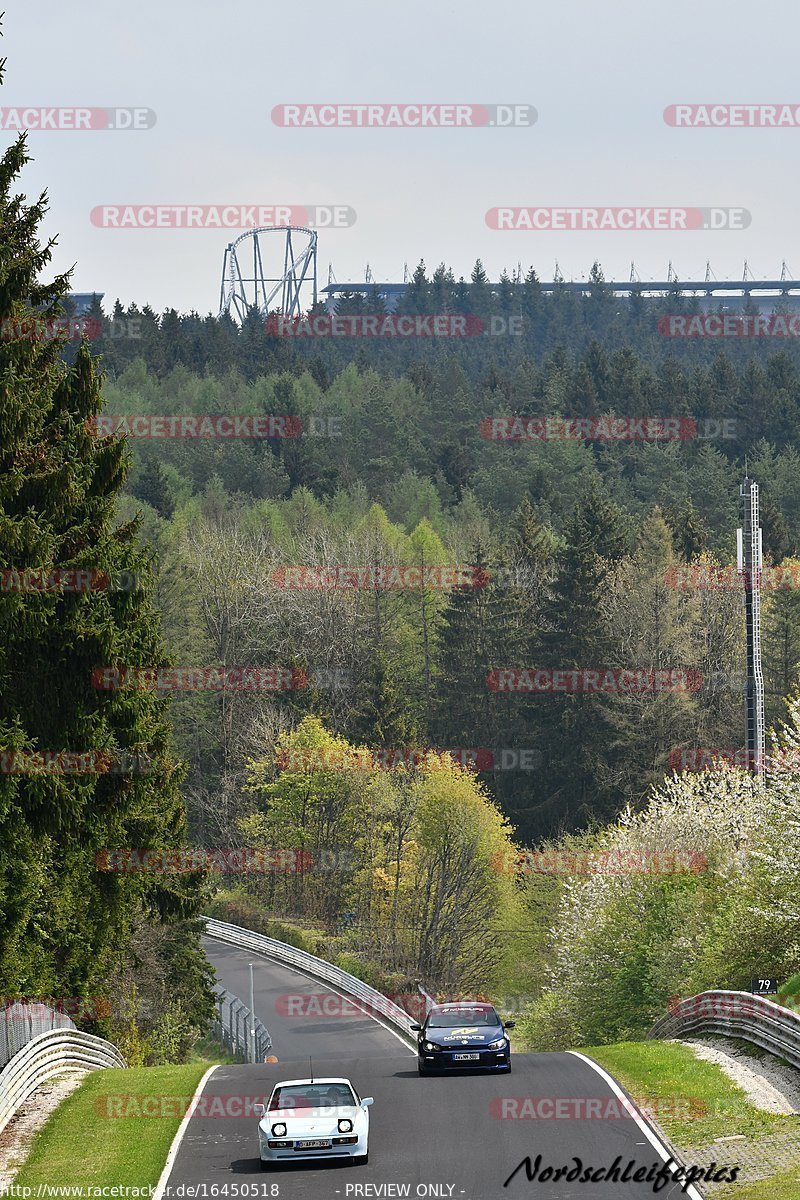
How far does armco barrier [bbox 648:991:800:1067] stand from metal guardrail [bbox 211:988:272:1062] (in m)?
21.7

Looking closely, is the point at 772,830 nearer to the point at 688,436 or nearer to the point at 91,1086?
the point at 91,1086

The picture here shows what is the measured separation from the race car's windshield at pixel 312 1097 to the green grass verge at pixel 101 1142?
5.37 feet

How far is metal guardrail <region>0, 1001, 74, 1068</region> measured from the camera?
82.3 feet

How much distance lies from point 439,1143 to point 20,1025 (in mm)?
8567

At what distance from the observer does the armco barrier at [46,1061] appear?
2378 cm

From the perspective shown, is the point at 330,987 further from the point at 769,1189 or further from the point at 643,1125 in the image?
the point at 769,1189

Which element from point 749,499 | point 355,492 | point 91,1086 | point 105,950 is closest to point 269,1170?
point 91,1086

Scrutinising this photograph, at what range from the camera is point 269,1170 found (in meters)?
20.3

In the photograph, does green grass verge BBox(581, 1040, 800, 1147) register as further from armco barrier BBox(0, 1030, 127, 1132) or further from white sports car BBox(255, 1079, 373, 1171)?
armco barrier BBox(0, 1030, 127, 1132)

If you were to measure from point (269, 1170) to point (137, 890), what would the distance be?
55.6 ft

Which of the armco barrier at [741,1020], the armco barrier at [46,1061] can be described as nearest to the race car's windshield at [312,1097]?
the armco barrier at [46,1061]

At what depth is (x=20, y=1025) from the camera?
1047 inches

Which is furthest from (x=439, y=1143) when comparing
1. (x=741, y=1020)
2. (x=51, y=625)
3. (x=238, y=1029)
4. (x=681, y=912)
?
(x=238, y=1029)

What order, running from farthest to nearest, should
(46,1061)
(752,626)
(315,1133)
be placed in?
1. (752,626)
2. (46,1061)
3. (315,1133)
